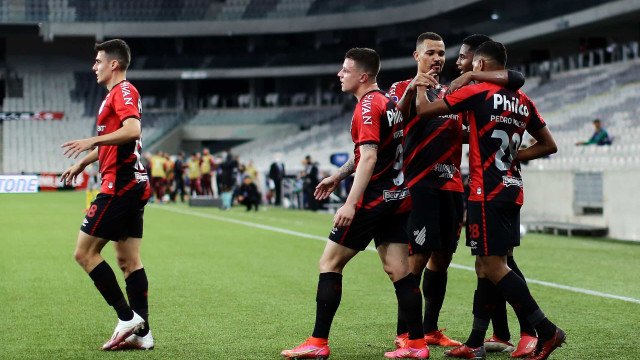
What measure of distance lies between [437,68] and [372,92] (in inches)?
23.0

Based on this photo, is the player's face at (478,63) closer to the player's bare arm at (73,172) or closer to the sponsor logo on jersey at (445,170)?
the sponsor logo on jersey at (445,170)

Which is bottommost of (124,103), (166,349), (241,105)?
(166,349)

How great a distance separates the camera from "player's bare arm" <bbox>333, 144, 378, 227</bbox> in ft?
20.2

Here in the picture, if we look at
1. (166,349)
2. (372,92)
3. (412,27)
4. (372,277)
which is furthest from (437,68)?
(412,27)

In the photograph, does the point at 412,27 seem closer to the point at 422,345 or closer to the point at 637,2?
the point at 637,2

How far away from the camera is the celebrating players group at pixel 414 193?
20.5ft

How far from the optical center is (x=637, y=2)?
37750 mm

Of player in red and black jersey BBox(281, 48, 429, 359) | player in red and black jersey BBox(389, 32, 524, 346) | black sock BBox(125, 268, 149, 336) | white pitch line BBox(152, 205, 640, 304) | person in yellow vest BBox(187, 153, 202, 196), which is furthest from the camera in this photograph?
person in yellow vest BBox(187, 153, 202, 196)

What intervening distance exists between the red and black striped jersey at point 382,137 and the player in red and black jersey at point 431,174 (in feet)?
0.99

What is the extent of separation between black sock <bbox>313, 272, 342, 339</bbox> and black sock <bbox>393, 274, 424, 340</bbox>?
437 mm

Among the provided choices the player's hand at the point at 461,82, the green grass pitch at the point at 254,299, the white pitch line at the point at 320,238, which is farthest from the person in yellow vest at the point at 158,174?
the player's hand at the point at 461,82

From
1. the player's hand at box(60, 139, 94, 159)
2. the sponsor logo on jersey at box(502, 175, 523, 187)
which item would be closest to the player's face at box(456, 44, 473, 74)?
the sponsor logo on jersey at box(502, 175, 523, 187)

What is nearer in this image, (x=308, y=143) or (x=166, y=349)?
(x=166, y=349)

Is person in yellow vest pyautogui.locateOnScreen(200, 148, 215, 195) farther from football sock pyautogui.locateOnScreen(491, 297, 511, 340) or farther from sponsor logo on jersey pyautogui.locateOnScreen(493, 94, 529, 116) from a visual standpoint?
sponsor logo on jersey pyautogui.locateOnScreen(493, 94, 529, 116)
